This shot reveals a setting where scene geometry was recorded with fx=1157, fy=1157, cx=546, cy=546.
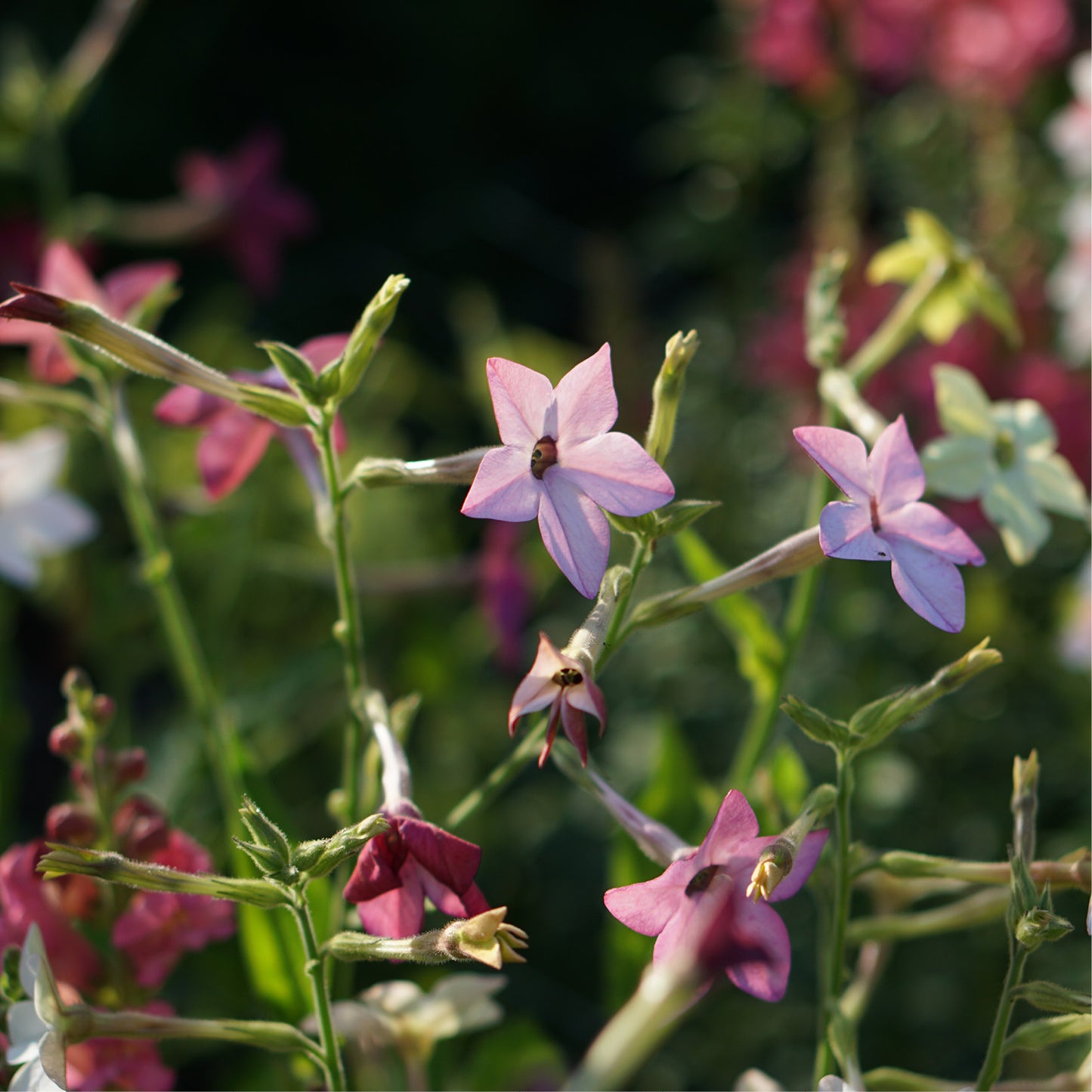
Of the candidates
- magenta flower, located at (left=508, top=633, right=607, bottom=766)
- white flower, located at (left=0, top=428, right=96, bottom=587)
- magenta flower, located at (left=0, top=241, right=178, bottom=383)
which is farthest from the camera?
white flower, located at (left=0, top=428, right=96, bottom=587)

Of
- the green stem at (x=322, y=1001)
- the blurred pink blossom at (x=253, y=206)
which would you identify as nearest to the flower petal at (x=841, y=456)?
the green stem at (x=322, y=1001)

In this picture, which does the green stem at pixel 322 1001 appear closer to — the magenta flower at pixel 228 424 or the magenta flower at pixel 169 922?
the magenta flower at pixel 169 922

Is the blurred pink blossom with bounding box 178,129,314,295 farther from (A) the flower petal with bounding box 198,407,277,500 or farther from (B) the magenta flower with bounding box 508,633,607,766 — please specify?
(B) the magenta flower with bounding box 508,633,607,766

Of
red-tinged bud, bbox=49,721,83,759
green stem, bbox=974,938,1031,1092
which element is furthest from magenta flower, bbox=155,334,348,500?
green stem, bbox=974,938,1031,1092

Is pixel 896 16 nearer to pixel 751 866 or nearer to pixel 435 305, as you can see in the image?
pixel 435 305

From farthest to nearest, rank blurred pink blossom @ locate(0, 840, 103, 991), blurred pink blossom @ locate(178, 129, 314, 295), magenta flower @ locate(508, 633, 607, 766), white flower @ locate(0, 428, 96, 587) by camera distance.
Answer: blurred pink blossom @ locate(178, 129, 314, 295) < white flower @ locate(0, 428, 96, 587) < blurred pink blossom @ locate(0, 840, 103, 991) < magenta flower @ locate(508, 633, 607, 766)

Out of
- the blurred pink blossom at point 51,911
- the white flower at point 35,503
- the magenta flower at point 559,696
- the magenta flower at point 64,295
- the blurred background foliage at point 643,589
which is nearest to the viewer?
the magenta flower at point 559,696
